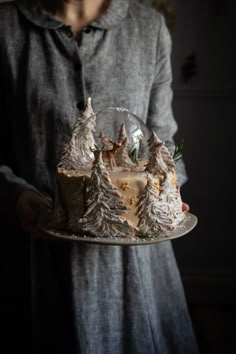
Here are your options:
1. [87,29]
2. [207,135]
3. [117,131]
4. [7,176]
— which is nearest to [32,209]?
[7,176]

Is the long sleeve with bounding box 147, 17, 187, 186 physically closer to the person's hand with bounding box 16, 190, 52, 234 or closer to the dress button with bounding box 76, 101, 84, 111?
the dress button with bounding box 76, 101, 84, 111

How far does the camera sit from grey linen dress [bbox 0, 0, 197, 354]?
1255mm

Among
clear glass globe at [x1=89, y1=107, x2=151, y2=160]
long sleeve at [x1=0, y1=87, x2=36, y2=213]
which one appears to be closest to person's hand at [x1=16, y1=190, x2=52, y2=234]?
long sleeve at [x1=0, y1=87, x2=36, y2=213]

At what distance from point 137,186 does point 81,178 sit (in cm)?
10

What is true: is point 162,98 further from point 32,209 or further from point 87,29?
point 32,209

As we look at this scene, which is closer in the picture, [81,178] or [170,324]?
[81,178]

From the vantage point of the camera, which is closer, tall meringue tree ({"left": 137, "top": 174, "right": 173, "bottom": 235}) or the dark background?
tall meringue tree ({"left": 137, "top": 174, "right": 173, "bottom": 235})

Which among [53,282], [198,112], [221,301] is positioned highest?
[53,282]

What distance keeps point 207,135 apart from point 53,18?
1494mm

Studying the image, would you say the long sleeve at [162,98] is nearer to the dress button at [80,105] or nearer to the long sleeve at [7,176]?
the dress button at [80,105]

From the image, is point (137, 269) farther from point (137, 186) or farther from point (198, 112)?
point (198, 112)

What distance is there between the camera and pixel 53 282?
129 centimetres

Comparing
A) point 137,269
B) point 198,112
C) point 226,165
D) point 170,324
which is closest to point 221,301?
point 226,165

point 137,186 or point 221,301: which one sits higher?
point 137,186
